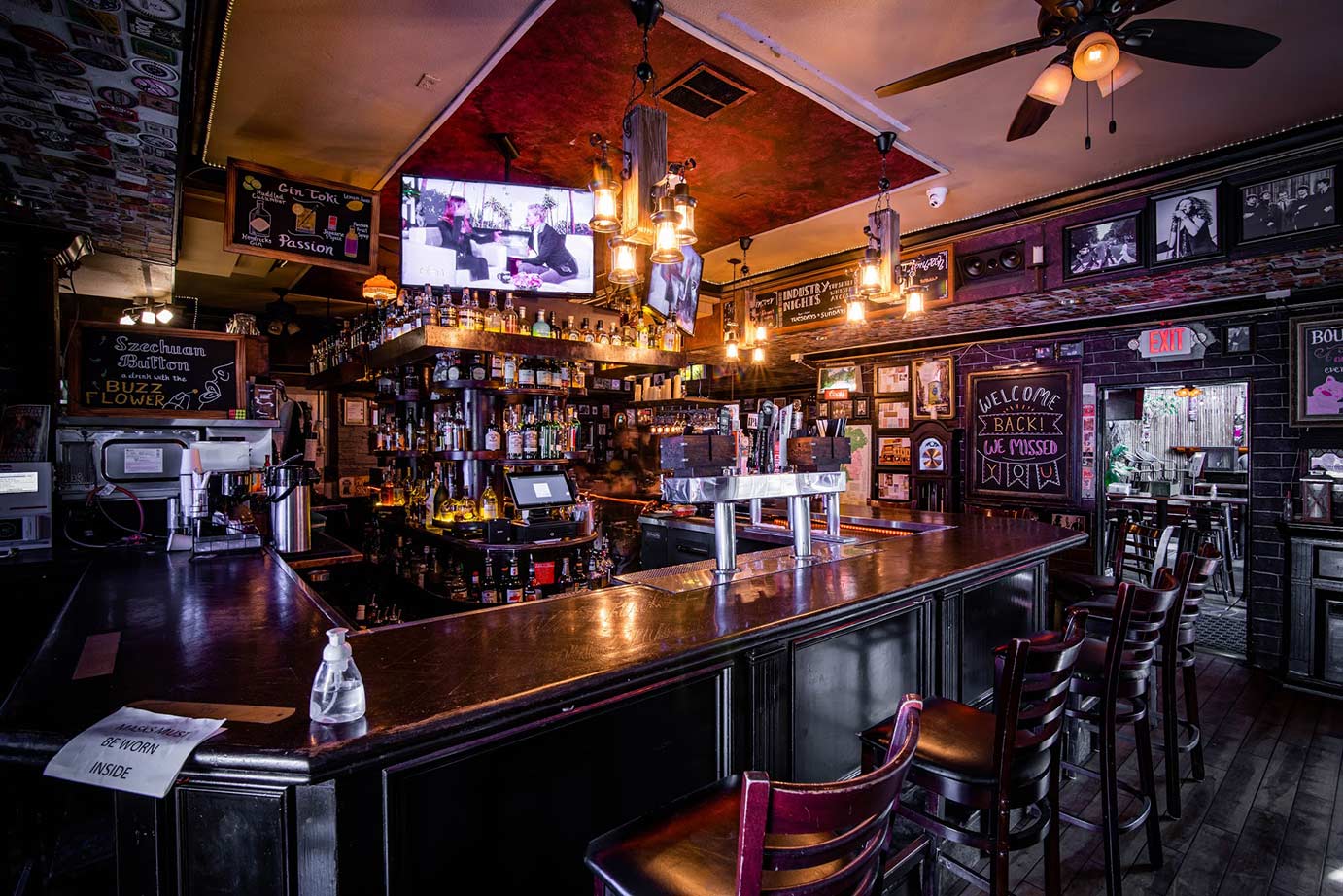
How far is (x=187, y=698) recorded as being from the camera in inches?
47.3

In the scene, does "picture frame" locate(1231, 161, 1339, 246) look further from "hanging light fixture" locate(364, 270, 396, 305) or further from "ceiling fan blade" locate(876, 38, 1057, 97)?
"hanging light fixture" locate(364, 270, 396, 305)

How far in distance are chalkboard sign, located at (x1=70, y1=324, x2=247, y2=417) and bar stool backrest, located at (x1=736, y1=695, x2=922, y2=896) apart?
452cm

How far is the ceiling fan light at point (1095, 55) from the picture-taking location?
205cm

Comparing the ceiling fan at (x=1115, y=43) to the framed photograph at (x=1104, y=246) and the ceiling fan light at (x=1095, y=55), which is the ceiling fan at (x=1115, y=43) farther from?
the framed photograph at (x=1104, y=246)

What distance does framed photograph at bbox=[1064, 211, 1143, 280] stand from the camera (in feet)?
13.5

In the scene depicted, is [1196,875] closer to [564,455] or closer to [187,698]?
[187,698]

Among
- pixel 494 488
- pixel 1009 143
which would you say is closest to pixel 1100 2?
pixel 1009 143

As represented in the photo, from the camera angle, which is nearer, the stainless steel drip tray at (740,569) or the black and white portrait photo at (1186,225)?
the stainless steel drip tray at (740,569)

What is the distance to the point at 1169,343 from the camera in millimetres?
5148

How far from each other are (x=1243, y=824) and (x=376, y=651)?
3517 millimetres

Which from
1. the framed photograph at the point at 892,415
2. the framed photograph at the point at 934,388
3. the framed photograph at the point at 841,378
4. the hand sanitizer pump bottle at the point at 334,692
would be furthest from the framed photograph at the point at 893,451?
the hand sanitizer pump bottle at the point at 334,692

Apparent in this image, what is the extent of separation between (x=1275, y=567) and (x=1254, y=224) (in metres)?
2.66

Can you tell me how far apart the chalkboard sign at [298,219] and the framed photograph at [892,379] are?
549cm

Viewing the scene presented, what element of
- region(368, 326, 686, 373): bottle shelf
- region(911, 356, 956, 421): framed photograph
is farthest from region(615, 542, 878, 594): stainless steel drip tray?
region(911, 356, 956, 421): framed photograph
